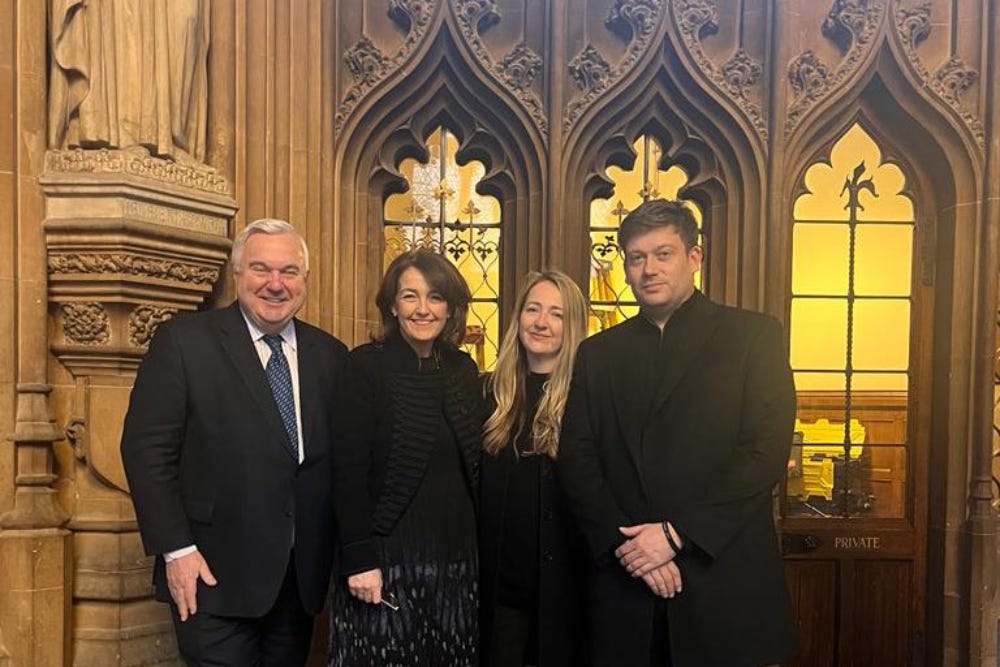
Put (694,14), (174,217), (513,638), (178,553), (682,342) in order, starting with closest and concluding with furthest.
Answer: (178,553)
(682,342)
(513,638)
(174,217)
(694,14)

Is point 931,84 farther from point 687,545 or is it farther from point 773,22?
point 687,545

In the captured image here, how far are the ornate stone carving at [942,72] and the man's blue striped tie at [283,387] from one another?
276cm

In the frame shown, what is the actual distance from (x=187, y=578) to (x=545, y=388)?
40.0 inches

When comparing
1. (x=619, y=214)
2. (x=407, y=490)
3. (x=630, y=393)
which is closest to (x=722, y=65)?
(x=619, y=214)

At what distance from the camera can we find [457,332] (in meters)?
2.16

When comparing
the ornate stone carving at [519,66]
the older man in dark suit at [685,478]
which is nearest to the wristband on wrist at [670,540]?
the older man in dark suit at [685,478]

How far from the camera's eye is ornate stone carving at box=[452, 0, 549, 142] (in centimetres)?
311

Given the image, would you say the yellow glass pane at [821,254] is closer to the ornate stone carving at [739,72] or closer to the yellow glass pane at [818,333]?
the yellow glass pane at [818,333]

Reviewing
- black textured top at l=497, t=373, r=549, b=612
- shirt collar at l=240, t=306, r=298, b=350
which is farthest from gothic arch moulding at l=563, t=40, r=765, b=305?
shirt collar at l=240, t=306, r=298, b=350

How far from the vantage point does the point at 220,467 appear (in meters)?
1.83

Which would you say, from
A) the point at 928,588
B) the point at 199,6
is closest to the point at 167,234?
the point at 199,6

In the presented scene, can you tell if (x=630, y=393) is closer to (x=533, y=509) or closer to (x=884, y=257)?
(x=533, y=509)

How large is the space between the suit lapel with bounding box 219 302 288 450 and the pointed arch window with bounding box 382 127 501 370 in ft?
5.00

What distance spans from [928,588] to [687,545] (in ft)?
6.98
